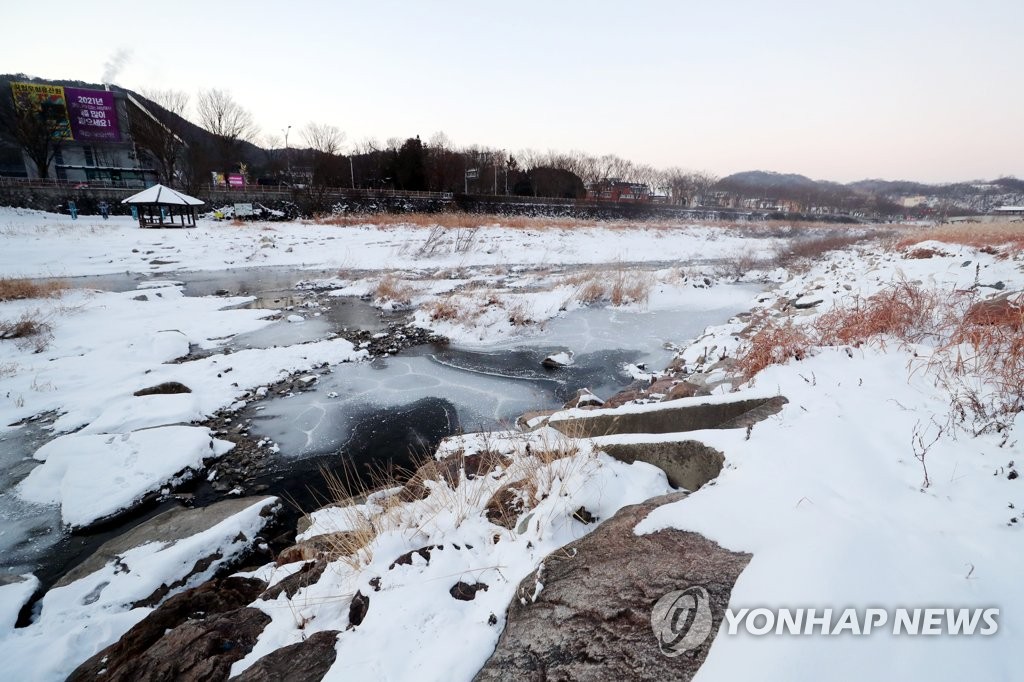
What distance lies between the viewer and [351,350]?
9336 mm

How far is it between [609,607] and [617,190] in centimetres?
8126

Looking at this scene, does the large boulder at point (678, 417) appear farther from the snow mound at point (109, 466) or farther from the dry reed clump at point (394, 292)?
the dry reed clump at point (394, 292)

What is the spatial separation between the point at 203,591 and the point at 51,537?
2395 millimetres

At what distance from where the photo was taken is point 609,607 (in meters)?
2.00

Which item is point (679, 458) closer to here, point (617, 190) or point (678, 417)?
point (678, 417)

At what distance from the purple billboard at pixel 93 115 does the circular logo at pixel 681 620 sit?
67196mm

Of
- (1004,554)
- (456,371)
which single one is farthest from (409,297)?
(1004,554)

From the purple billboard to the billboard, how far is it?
2.14 ft

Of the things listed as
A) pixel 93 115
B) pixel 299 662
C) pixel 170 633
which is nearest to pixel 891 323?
pixel 299 662

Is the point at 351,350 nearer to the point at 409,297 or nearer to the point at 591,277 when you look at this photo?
the point at 409,297

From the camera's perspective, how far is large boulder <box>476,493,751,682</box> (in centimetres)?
174

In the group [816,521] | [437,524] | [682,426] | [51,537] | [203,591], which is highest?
[816,521]

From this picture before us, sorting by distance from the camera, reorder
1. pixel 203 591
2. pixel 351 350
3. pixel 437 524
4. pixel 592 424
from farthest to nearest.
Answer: pixel 351 350 < pixel 592 424 < pixel 203 591 < pixel 437 524

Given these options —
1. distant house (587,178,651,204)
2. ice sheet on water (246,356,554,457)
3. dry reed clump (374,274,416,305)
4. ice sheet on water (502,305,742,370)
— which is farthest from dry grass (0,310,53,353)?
distant house (587,178,651,204)
